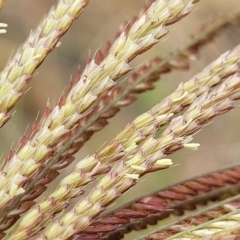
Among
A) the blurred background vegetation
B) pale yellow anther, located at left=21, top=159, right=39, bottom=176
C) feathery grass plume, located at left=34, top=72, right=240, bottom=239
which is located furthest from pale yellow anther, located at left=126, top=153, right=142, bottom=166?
the blurred background vegetation

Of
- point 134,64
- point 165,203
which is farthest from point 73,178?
point 134,64

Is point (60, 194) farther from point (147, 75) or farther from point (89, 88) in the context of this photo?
point (147, 75)

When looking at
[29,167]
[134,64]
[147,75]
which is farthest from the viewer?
[134,64]

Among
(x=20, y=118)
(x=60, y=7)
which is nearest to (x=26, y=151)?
(x=60, y=7)

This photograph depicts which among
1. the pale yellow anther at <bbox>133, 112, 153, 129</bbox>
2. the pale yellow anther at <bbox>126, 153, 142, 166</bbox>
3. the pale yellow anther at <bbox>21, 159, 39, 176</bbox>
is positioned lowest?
the pale yellow anther at <bbox>21, 159, 39, 176</bbox>

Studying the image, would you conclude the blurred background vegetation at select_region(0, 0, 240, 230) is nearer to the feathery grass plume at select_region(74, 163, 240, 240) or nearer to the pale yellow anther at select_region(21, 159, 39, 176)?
the feathery grass plume at select_region(74, 163, 240, 240)

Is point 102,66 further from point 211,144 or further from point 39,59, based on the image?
point 211,144
